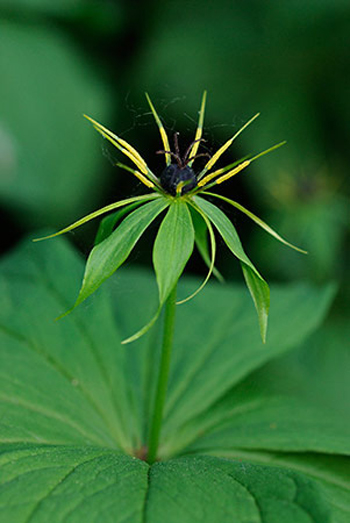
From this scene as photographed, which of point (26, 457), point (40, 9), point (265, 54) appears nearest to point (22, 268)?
point (26, 457)

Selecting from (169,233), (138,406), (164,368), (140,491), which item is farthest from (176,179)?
(138,406)

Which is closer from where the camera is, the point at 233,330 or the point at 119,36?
the point at 233,330

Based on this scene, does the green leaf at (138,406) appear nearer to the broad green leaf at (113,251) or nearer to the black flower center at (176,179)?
the broad green leaf at (113,251)

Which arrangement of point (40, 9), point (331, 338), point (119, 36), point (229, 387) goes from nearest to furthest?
point (229, 387), point (331, 338), point (40, 9), point (119, 36)

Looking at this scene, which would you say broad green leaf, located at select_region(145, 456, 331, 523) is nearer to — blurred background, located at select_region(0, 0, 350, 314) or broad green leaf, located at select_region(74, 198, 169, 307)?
broad green leaf, located at select_region(74, 198, 169, 307)

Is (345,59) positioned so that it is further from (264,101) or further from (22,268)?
(22,268)
